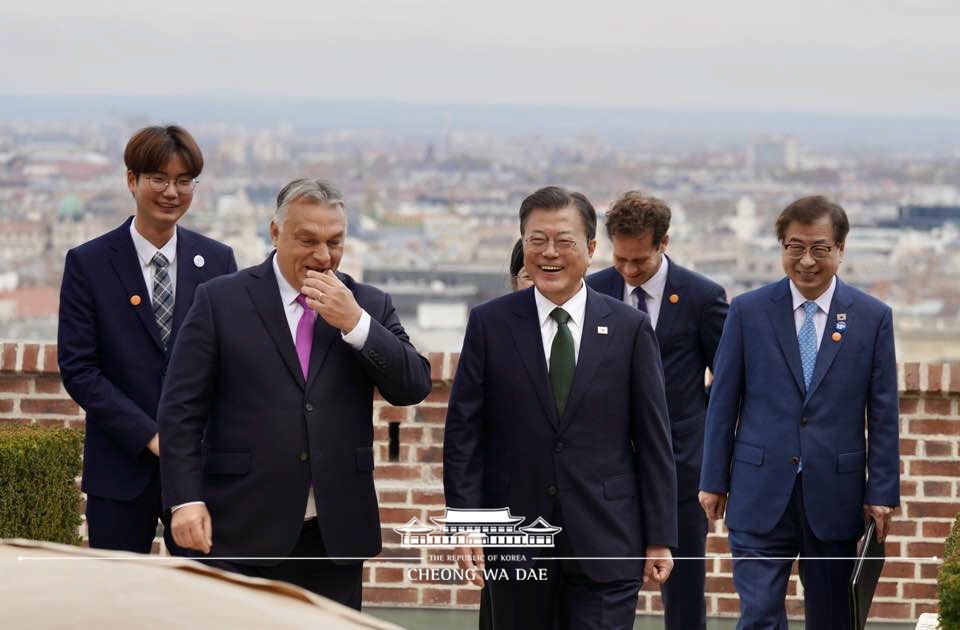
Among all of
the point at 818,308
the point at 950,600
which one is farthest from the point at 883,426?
the point at 950,600

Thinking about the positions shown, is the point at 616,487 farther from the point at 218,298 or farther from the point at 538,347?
the point at 218,298

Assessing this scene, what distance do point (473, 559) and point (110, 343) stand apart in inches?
47.6

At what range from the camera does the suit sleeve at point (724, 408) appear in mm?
4918

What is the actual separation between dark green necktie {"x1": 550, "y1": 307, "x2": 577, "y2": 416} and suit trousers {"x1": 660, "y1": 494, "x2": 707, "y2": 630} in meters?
1.39

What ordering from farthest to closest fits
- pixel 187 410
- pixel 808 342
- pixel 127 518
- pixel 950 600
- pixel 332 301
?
pixel 808 342
pixel 127 518
pixel 187 410
pixel 332 301
pixel 950 600

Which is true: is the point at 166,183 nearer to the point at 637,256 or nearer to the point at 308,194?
the point at 308,194

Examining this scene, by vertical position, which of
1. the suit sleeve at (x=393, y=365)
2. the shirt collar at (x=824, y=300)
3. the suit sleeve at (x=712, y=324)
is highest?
the shirt collar at (x=824, y=300)

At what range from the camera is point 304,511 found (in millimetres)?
4043

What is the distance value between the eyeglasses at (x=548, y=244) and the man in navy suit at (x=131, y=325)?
1.00 m

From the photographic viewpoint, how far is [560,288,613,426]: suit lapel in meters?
4.15

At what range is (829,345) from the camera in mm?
4797

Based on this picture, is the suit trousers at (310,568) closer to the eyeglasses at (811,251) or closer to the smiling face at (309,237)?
the smiling face at (309,237)

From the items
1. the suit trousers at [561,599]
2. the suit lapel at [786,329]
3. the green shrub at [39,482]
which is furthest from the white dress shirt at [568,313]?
the green shrub at [39,482]

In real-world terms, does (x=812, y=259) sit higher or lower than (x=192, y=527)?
higher
